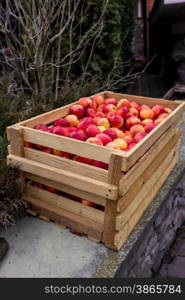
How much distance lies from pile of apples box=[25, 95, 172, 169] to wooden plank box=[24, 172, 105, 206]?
16cm

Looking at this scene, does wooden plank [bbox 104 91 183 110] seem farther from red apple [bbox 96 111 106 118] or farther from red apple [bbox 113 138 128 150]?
red apple [bbox 113 138 128 150]

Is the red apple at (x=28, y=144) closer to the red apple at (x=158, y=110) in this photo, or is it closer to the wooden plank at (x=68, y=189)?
the wooden plank at (x=68, y=189)

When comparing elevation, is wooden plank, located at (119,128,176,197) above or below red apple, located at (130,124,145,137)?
below

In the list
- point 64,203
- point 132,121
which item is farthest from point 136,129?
point 64,203

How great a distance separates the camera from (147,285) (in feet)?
4.86

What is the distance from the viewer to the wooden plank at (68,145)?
4.48ft

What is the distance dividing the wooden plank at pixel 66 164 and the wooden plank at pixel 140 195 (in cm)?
23

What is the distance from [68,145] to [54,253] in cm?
58

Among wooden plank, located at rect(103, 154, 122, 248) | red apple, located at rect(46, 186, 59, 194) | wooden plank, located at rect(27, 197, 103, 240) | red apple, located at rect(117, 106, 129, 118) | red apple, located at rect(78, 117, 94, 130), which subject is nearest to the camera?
wooden plank, located at rect(103, 154, 122, 248)

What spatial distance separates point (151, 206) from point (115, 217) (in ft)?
1.73

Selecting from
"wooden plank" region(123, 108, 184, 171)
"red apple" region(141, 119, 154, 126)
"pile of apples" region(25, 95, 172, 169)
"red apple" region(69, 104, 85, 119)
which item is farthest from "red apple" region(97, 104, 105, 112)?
"wooden plank" region(123, 108, 184, 171)

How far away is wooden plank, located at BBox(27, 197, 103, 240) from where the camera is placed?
1.54 metres

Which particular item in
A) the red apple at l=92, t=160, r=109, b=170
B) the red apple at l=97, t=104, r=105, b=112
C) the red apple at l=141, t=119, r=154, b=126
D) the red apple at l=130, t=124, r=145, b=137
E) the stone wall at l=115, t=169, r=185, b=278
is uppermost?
the red apple at l=97, t=104, r=105, b=112

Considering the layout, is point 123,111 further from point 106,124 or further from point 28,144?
point 28,144
